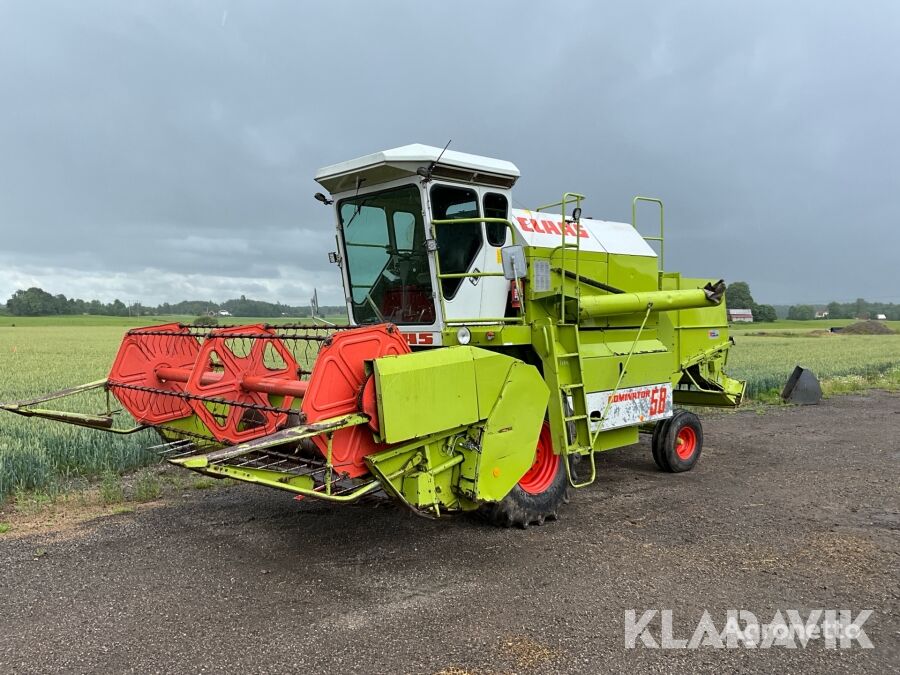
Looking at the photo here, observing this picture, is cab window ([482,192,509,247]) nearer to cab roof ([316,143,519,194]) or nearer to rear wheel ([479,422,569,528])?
cab roof ([316,143,519,194])

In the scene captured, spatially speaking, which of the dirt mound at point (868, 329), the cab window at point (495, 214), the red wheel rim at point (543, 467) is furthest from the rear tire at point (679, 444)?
the dirt mound at point (868, 329)

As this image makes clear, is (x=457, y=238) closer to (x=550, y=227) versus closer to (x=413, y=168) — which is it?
(x=413, y=168)

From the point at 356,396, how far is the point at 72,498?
12.5 feet

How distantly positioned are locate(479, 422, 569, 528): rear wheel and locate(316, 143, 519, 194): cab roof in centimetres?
223

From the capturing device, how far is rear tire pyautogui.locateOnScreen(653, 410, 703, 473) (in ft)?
23.9

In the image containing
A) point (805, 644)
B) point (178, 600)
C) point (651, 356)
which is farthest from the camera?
point (651, 356)

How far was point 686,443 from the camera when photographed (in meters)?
7.68

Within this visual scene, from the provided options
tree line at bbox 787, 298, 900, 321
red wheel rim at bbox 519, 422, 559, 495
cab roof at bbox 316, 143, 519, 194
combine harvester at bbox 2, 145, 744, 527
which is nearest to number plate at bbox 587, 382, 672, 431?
combine harvester at bbox 2, 145, 744, 527

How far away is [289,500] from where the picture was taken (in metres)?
6.08

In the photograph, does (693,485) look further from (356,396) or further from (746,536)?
(356,396)

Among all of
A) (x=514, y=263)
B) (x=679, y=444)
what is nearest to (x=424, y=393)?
(x=514, y=263)

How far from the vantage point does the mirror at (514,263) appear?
5.00 metres

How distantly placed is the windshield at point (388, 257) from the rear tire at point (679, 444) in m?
3.40

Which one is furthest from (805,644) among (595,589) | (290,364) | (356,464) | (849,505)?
(290,364)
